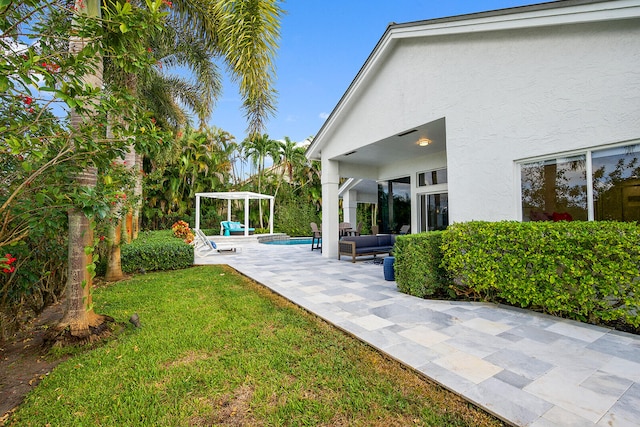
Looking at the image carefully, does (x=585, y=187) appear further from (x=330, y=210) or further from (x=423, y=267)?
(x=330, y=210)

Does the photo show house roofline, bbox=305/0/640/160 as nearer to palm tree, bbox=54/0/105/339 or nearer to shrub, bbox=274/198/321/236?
palm tree, bbox=54/0/105/339

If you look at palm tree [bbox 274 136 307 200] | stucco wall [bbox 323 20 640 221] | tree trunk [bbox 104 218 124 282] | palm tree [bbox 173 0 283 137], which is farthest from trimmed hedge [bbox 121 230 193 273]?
palm tree [bbox 274 136 307 200]

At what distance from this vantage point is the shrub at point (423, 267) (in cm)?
542

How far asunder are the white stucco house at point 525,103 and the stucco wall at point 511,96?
17mm

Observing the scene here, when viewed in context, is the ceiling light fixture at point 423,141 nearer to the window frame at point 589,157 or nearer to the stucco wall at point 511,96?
the stucco wall at point 511,96

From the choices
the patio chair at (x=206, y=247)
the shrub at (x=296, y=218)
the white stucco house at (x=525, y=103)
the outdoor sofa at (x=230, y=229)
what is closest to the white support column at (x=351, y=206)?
the shrub at (x=296, y=218)

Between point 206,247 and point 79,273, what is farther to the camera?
point 206,247

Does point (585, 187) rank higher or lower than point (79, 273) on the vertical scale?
higher

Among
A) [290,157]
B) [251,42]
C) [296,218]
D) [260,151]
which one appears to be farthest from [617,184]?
[260,151]

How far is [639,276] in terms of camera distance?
3564 mm

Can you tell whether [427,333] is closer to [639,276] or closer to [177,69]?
[639,276]

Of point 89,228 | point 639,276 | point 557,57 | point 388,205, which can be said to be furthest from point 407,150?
point 89,228

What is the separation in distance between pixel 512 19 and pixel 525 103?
5.03ft

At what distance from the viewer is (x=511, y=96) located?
537 centimetres
